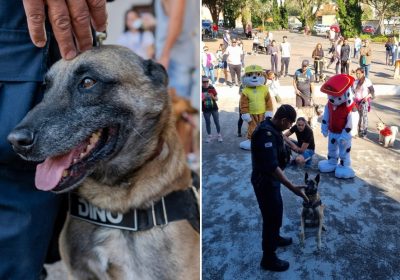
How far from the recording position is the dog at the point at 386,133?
1.48 m

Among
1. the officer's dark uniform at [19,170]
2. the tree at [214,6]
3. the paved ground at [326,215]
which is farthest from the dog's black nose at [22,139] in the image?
the paved ground at [326,215]

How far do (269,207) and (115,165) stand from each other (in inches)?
30.9

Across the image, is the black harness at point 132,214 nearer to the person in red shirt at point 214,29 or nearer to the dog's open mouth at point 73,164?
the dog's open mouth at point 73,164

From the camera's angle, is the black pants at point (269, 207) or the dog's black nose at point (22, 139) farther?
the black pants at point (269, 207)

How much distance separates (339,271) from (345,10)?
0.85 m

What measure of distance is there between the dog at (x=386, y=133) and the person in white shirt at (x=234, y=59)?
52cm

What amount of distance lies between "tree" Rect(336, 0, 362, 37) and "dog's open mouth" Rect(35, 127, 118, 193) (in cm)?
91

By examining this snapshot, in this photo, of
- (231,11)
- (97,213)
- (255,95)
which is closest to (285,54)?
(255,95)

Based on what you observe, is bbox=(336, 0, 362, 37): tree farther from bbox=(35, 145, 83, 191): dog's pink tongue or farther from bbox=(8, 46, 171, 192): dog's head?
bbox=(35, 145, 83, 191): dog's pink tongue

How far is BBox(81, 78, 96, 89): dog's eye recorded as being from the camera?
0.78 meters

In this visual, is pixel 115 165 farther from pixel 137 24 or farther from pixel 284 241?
pixel 284 241

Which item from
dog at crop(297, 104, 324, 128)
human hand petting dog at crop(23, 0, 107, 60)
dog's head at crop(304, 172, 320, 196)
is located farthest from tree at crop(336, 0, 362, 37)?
human hand petting dog at crop(23, 0, 107, 60)

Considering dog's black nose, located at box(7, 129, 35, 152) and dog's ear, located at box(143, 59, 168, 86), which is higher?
dog's ear, located at box(143, 59, 168, 86)

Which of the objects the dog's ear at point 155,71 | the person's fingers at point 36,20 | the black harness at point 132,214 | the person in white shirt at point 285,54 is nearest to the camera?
the person's fingers at point 36,20
